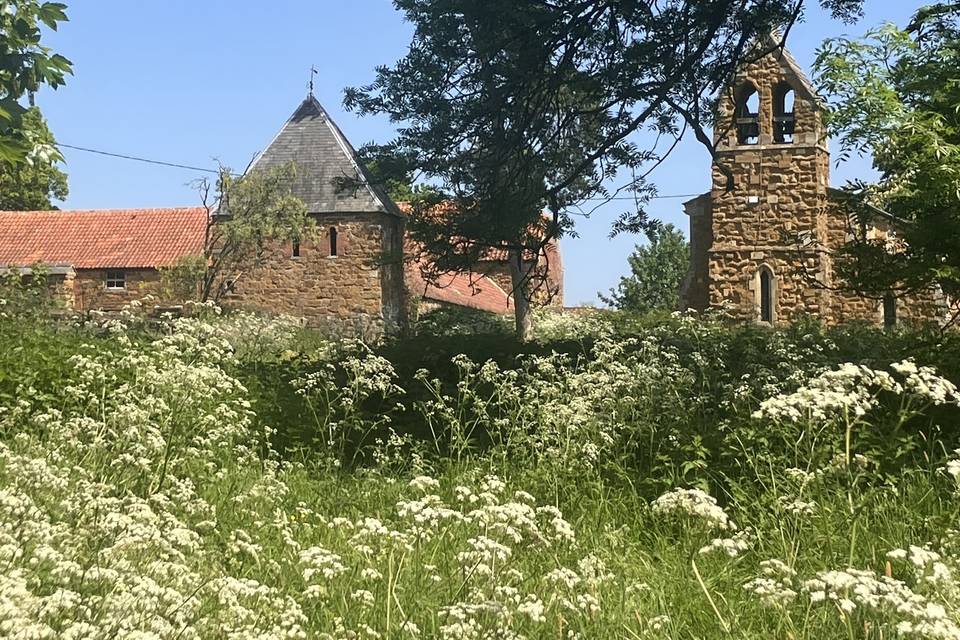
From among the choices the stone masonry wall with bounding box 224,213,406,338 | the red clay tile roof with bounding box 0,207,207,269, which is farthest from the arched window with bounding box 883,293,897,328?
the red clay tile roof with bounding box 0,207,207,269

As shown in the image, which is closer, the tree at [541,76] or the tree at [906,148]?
the tree at [906,148]

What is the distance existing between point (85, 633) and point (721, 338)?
10.0 metres

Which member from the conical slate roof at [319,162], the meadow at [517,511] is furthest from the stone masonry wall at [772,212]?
the meadow at [517,511]

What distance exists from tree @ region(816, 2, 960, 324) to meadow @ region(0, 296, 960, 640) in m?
1.03

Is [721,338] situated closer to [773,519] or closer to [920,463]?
[920,463]

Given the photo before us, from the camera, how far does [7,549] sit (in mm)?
3500

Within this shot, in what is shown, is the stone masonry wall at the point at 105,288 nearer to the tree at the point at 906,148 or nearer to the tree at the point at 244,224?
the tree at the point at 244,224

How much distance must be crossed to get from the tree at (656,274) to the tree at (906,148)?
4555 centimetres

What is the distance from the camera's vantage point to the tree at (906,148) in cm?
786

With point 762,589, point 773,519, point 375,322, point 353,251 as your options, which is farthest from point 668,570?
point 353,251

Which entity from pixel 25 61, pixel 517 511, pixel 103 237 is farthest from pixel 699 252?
pixel 517 511

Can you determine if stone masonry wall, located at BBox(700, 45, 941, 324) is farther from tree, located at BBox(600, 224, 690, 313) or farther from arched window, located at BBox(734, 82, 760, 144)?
tree, located at BBox(600, 224, 690, 313)

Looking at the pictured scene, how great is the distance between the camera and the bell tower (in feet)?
87.1

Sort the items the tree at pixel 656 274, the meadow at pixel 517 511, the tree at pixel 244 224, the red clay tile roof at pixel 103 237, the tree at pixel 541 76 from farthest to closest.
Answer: the tree at pixel 656 274
the red clay tile roof at pixel 103 237
the tree at pixel 244 224
the tree at pixel 541 76
the meadow at pixel 517 511
